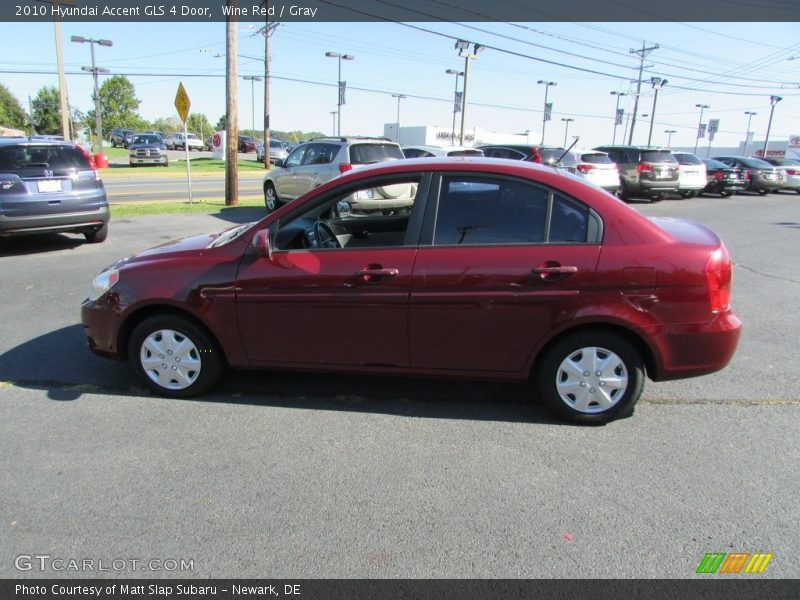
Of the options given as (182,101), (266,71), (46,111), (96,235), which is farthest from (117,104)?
(96,235)

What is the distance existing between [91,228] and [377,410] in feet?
24.0

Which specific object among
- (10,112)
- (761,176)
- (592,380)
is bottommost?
(592,380)

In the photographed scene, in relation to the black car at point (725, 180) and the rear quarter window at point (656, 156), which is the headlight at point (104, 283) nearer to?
the rear quarter window at point (656, 156)

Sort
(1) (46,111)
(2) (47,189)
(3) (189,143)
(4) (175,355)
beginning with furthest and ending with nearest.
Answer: (1) (46,111) < (3) (189,143) < (2) (47,189) < (4) (175,355)

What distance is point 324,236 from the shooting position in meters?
4.30

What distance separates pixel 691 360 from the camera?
3529 millimetres

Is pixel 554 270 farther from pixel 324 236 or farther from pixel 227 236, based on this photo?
pixel 227 236

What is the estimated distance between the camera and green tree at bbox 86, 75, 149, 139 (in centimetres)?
8538

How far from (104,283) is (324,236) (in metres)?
1.60

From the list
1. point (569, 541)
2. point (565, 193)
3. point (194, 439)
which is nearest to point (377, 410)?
point (194, 439)

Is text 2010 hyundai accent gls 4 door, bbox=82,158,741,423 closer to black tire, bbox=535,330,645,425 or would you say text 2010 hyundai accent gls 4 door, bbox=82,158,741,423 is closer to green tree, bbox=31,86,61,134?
black tire, bbox=535,330,645,425

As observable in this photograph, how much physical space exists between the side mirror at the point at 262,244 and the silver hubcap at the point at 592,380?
2.03 metres

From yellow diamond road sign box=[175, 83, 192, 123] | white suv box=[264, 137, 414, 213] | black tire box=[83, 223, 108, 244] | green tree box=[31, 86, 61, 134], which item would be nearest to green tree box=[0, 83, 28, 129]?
green tree box=[31, 86, 61, 134]

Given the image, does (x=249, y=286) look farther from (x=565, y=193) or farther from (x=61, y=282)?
(x=61, y=282)
